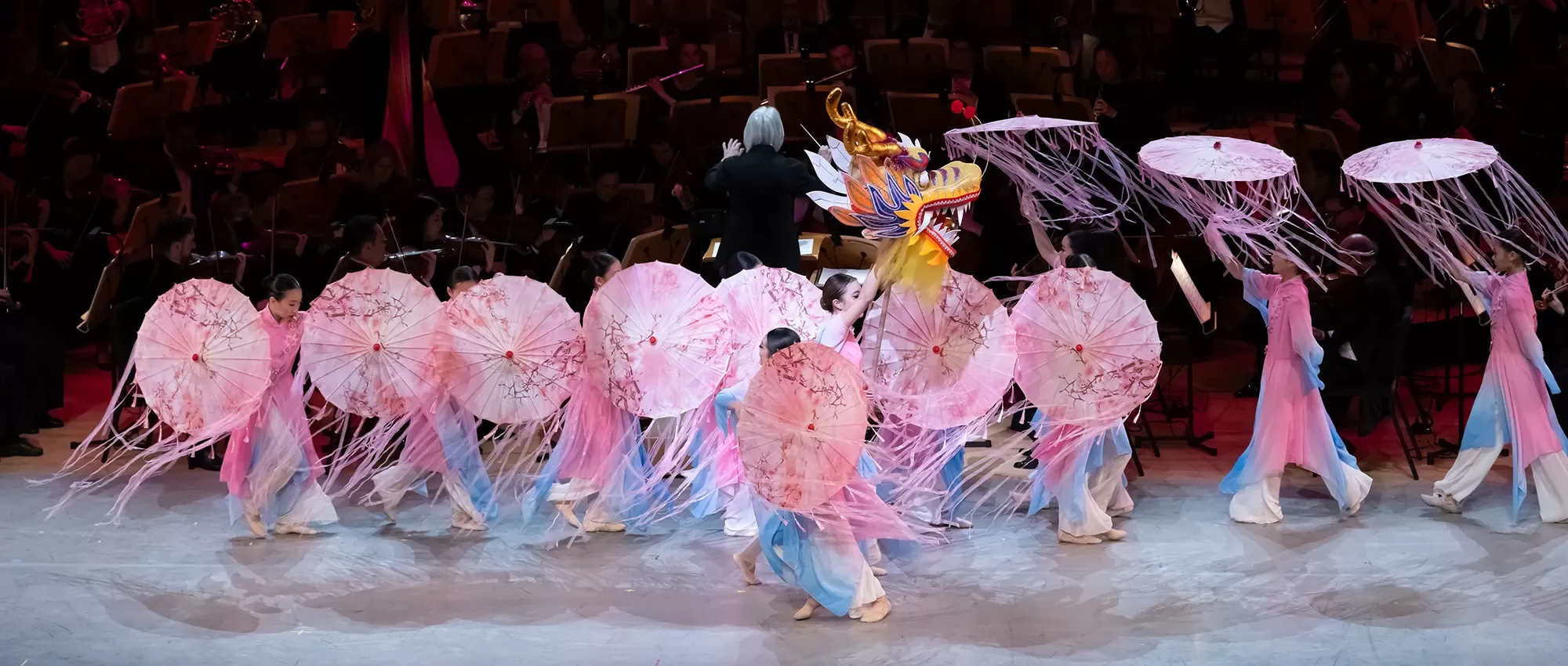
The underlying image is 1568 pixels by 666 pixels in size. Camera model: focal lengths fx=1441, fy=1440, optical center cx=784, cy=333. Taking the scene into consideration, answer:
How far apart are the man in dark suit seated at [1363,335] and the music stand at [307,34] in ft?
23.2

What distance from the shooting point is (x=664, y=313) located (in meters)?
6.25

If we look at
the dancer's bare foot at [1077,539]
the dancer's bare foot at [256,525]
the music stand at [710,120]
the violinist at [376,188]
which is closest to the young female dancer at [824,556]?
the dancer's bare foot at [1077,539]

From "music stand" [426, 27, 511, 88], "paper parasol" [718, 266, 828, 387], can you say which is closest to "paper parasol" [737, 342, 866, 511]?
"paper parasol" [718, 266, 828, 387]

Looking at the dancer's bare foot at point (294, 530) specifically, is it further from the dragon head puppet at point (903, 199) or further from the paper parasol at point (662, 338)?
the dragon head puppet at point (903, 199)

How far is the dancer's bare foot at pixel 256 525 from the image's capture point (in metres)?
6.56

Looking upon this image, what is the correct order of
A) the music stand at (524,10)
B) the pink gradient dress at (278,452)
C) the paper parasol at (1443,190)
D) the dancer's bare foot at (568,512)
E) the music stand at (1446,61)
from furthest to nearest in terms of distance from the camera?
the music stand at (524,10)
the music stand at (1446,61)
the dancer's bare foot at (568,512)
the pink gradient dress at (278,452)
the paper parasol at (1443,190)

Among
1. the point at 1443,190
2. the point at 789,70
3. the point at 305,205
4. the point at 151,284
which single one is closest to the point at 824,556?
the point at 1443,190

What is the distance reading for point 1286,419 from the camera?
671cm

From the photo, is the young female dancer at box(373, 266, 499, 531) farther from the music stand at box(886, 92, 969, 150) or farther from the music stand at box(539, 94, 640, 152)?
the music stand at box(886, 92, 969, 150)

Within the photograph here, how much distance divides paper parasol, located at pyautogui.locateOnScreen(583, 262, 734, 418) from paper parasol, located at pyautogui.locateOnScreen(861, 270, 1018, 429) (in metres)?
0.69

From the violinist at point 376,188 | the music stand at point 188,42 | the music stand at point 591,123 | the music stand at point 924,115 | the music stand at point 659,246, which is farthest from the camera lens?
the music stand at point 188,42

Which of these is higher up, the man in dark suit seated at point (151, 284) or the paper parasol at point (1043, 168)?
the paper parasol at point (1043, 168)

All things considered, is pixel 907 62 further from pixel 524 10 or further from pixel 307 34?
pixel 307 34

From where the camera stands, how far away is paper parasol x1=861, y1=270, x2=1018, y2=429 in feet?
19.8
